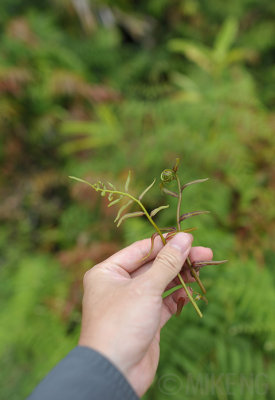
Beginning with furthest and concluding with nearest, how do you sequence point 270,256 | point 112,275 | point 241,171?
point 241,171 → point 270,256 → point 112,275

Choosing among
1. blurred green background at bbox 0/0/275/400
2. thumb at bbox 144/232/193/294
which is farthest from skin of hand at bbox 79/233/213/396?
blurred green background at bbox 0/0/275/400

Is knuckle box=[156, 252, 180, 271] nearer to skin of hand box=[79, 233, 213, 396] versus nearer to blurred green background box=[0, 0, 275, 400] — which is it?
skin of hand box=[79, 233, 213, 396]

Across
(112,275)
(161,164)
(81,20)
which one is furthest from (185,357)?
(81,20)

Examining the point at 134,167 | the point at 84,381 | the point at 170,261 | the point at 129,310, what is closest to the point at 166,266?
the point at 170,261

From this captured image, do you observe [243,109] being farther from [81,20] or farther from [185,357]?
[81,20]

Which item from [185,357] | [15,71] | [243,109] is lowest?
[185,357]
